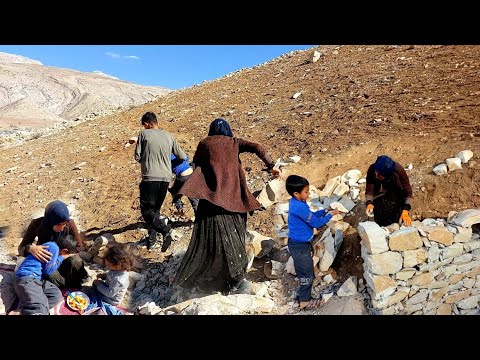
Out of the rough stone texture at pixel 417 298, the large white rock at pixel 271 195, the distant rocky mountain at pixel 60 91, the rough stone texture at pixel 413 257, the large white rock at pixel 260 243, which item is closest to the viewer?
the rough stone texture at pixel 413 257

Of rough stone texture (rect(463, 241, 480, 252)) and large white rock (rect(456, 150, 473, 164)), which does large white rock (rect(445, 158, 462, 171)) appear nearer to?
large white rock (rect(456, 150, 473, 164))

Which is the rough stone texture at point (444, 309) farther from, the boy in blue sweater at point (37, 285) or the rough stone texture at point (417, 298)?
the boy in blue sweater at point (37, 285)

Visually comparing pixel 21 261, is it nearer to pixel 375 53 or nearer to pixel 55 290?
pixel 55 290

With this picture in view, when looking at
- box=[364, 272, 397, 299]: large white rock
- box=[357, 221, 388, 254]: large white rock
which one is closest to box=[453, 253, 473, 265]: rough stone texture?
box=[364, 272, 397, 299]: large white rock

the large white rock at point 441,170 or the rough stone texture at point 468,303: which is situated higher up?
the large white rock at point 441,170

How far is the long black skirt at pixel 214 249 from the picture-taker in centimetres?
351

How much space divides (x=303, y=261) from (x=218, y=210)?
2.87ft

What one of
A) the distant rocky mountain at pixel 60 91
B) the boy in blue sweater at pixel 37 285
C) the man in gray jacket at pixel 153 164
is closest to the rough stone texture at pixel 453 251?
the man in gray jacket at pixel 153 164

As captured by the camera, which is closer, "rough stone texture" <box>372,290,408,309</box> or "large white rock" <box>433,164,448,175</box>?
"rough stone texture" <box>372,290,408,309</box>

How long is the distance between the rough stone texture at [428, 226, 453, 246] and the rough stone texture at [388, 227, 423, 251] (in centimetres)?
14

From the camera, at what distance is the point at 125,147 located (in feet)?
27.6

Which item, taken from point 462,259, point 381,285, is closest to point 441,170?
point 462,259

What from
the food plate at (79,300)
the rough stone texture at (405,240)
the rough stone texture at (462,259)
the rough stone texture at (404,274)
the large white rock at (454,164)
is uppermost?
the large white rock at (454,164)

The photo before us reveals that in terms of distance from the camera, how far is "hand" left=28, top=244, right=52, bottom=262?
10.4 ft
